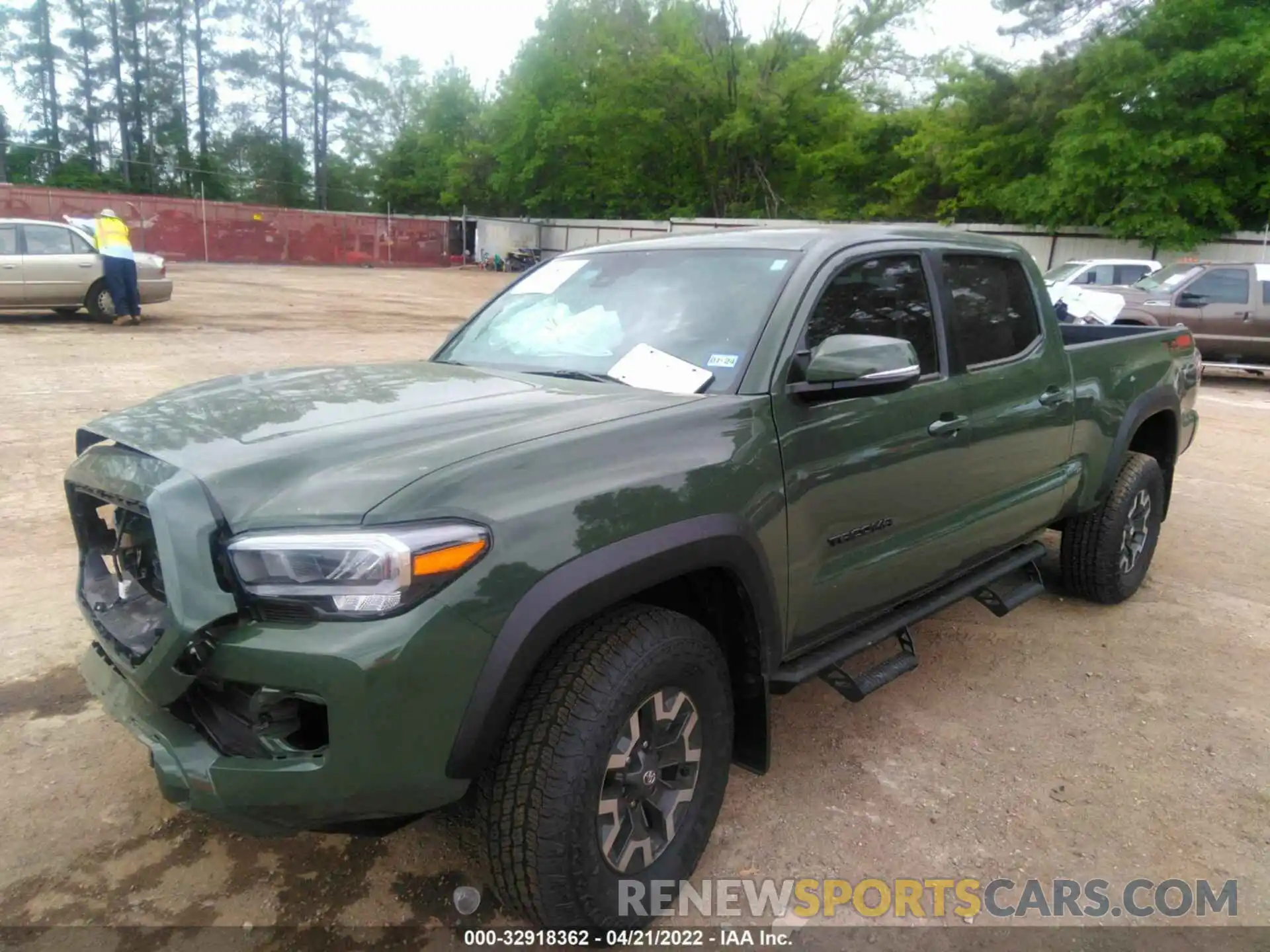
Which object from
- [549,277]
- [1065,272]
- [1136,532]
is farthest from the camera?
[1065,272]

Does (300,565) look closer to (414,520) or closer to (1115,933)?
(414,520)

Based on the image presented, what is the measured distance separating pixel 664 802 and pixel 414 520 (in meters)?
1.06

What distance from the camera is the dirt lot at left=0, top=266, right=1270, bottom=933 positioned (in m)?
2.52

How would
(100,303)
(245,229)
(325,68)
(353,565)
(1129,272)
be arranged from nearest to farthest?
1. (353,565)
2. (100,303)
3. (1129,272)
4. (245,229)
5. (325,68)

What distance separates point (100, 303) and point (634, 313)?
14.0 meters

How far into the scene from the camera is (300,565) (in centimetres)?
191

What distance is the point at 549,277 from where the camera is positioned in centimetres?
363

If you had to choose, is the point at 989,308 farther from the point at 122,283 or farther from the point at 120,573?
the point at 122,283

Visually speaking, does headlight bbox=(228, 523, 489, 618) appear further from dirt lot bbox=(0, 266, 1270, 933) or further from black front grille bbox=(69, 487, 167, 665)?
dirt lot bbox=(0, 266, 1270, 933)

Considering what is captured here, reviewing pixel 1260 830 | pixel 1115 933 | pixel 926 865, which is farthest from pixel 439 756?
pixel 1260 830

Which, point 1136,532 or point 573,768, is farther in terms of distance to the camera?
point 1136,532

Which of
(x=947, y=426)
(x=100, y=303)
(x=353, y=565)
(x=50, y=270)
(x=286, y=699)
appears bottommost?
(x=286, y=699)

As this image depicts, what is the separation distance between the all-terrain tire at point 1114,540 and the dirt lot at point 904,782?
140 millimetres

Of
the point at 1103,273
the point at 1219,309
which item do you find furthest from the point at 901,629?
the point at 1103,273
